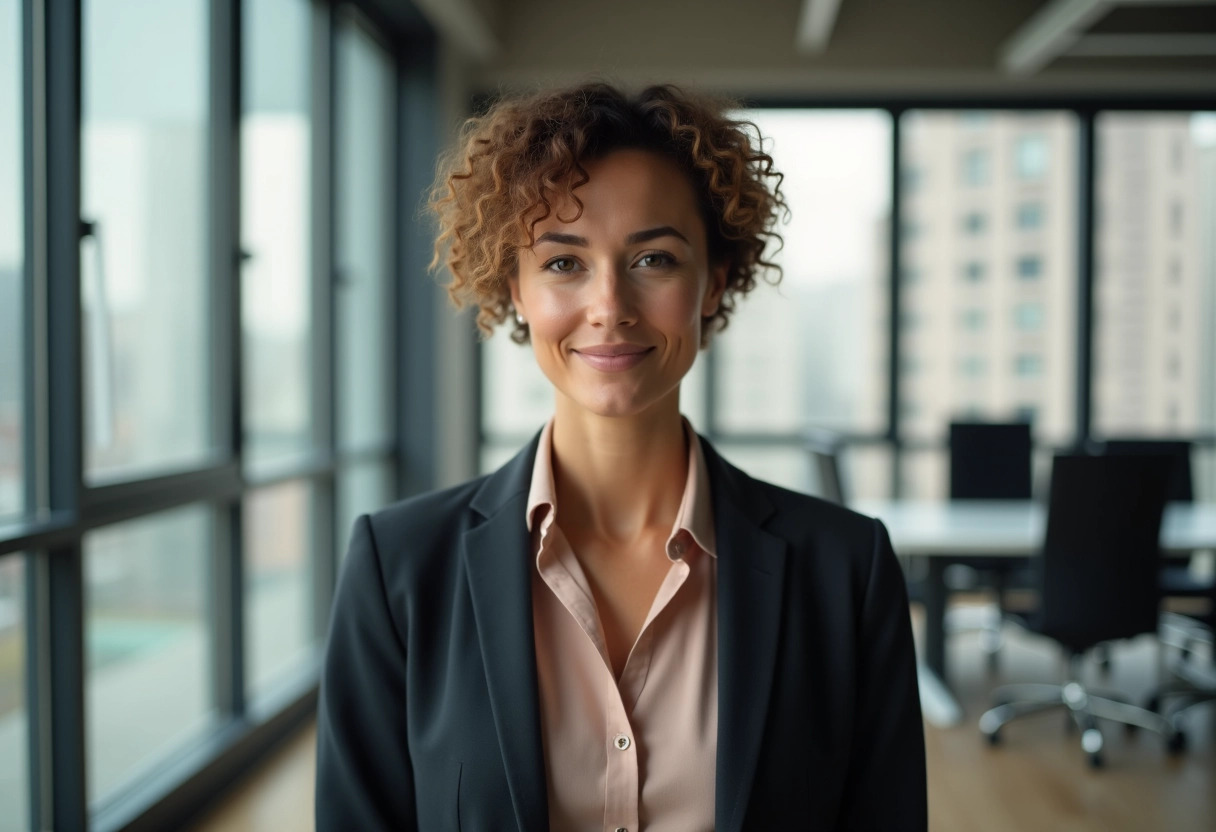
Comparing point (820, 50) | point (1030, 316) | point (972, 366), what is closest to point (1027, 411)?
point (972, 366)

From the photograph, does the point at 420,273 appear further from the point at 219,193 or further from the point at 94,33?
the point at 94,33

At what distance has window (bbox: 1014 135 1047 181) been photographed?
6.16 meters

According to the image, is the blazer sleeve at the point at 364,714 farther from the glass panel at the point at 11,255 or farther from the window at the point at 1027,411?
the window at the point at 1027,411

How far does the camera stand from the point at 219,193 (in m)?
3.31

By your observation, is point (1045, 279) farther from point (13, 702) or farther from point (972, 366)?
point (13, 702)

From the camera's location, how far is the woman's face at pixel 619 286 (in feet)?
3.66

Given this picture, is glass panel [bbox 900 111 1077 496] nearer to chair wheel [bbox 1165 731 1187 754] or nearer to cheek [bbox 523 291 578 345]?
chair wheel [bbox 1165 731 1187 754]

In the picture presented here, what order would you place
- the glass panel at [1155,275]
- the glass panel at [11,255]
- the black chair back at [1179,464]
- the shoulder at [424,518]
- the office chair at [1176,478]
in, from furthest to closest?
the glass panel at [1155,275]
the black chair back at [1179,464]
the office chair at [1176,478]
the glass panel at [11,255]
the shoulder at [424,518]

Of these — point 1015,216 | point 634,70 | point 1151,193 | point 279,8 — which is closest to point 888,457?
point 1015,216

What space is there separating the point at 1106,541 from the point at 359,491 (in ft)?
10.9

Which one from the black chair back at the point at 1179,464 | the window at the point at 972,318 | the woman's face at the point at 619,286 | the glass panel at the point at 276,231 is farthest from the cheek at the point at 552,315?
the window at the point at 972,318

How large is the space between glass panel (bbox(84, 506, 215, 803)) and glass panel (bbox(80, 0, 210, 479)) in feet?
0.77

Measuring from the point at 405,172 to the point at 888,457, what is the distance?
3.24m

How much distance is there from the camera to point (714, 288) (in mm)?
1282
